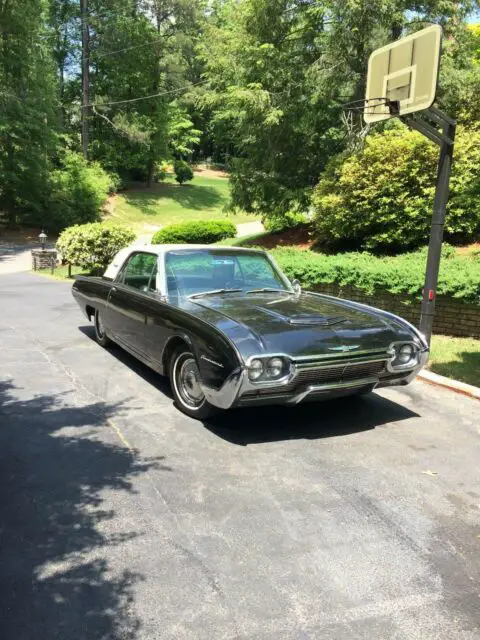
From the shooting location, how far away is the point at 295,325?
414 cm

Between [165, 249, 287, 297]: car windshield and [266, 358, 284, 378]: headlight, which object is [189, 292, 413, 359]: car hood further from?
[165, 249, 287, 297]: car windshield

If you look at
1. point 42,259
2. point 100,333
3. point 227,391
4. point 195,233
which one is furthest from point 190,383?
point 195,233

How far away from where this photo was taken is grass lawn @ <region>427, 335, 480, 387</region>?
5.86 m

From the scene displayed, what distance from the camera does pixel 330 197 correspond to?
1356 cm

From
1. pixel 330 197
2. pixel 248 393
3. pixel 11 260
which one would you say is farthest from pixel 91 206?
pixel 248 393

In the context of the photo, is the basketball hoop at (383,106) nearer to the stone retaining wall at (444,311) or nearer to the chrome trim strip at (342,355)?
the stone retaining wall at (444,311)

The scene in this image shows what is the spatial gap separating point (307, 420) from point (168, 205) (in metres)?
35.5

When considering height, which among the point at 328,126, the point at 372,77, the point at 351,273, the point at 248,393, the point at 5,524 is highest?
the point at 328,126

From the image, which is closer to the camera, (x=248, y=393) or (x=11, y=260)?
(x=248, y=393)

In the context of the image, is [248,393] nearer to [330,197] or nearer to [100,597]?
[100,597]

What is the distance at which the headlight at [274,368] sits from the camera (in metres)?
3.77

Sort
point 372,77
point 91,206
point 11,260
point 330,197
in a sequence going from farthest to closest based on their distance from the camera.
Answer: point 91,206
point 11,260
point 330,197
point 372,77

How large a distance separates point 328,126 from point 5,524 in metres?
17.0

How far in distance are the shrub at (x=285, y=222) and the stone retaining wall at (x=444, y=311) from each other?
10489 mm
